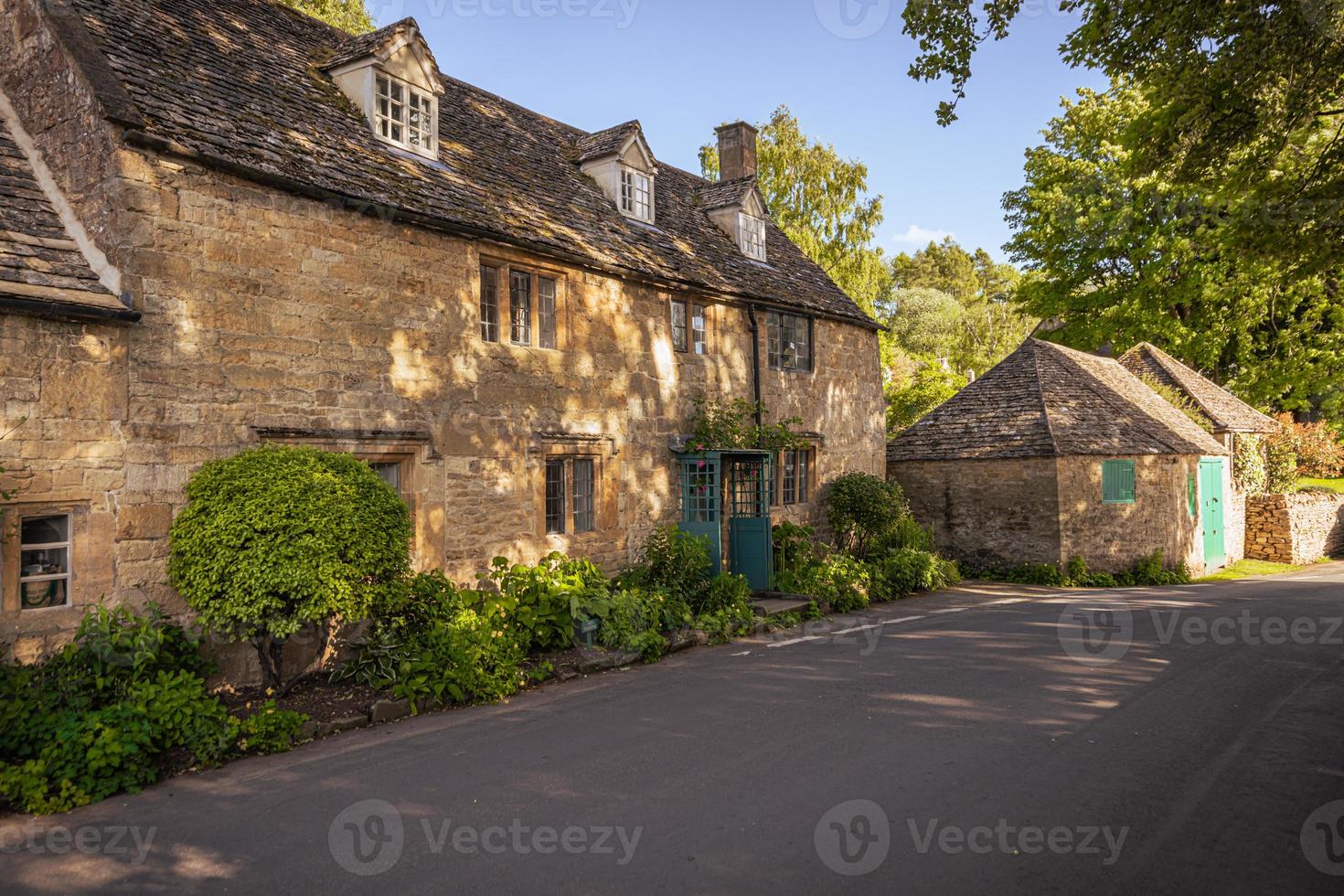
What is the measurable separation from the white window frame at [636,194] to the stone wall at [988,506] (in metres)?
10.2

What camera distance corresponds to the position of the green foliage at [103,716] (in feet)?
21.6

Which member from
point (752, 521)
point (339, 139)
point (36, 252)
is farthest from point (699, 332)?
point (36, 252)

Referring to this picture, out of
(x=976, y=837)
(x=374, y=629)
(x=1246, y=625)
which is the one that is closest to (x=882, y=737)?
(x=976, y=837)

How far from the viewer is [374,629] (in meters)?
9.84

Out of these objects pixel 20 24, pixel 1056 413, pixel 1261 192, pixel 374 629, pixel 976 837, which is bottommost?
pixel 976 837

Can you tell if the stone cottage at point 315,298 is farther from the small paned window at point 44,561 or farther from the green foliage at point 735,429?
the green foliage at point 735,429

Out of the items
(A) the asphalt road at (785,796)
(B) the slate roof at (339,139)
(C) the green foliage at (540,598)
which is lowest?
(A) the asphalt road at (785,796)

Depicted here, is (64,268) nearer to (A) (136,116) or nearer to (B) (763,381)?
(A) (136,116)

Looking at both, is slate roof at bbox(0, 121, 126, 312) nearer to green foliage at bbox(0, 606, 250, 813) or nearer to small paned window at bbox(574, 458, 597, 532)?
green foliage at bbox(0, 606, 250, 813)

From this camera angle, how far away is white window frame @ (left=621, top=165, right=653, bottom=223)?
16719mm

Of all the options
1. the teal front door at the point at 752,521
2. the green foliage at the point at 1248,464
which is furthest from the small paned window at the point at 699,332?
the green foliage at the point at 1248,464

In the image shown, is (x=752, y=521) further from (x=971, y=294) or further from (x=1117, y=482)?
(x=971, y=294)

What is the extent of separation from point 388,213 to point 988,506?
16.2m

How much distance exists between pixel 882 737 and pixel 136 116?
370 inches
